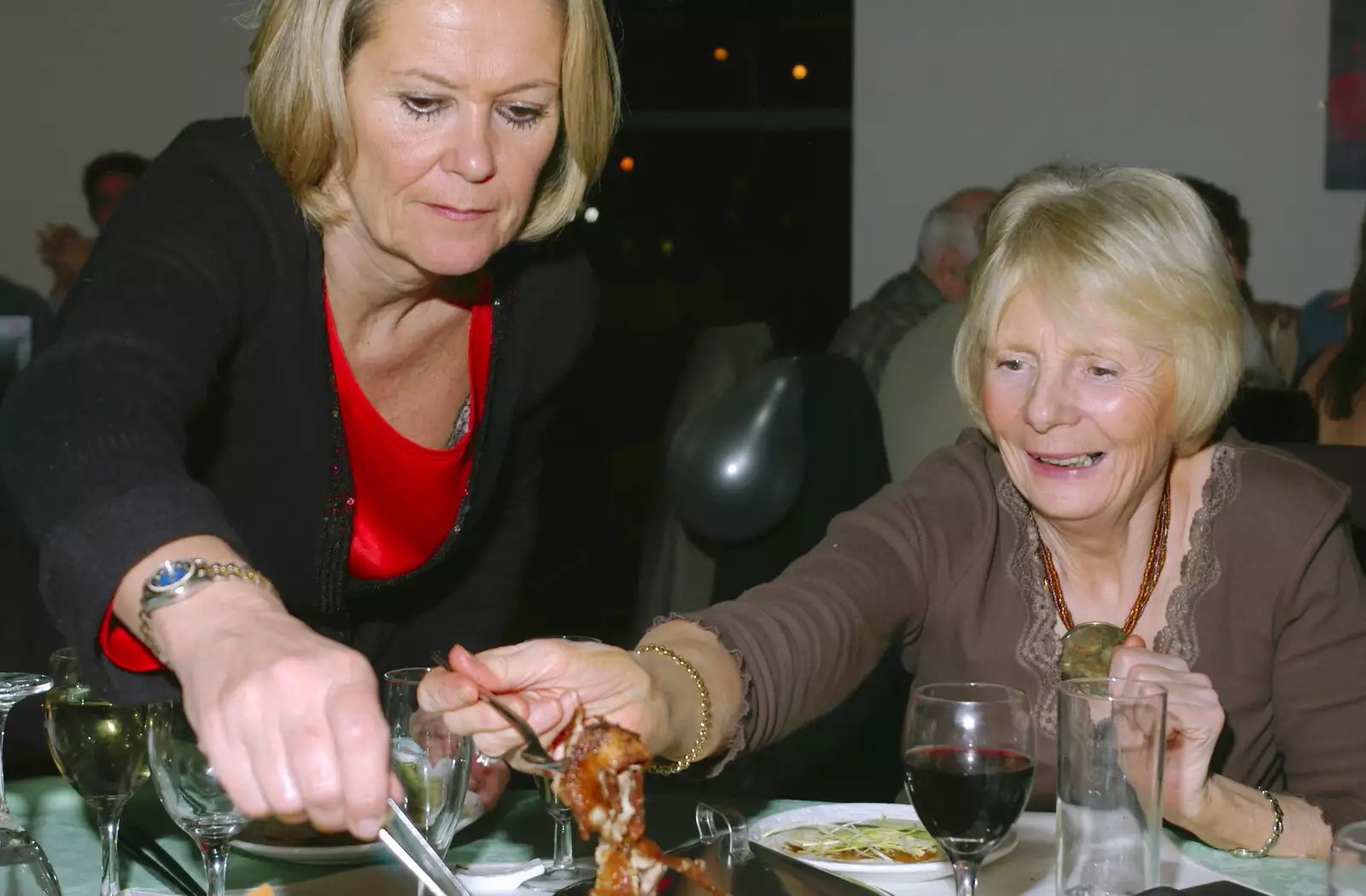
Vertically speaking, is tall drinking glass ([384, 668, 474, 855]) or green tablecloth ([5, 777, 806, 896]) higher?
tall drinking glass ([384, 668, 474, 855])

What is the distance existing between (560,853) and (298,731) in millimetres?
509

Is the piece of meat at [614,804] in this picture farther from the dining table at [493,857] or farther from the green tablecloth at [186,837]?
the green tablecloth at [186,837]

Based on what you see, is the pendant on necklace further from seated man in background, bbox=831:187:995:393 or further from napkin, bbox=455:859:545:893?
seated man in background, bbox=831:187:995:393

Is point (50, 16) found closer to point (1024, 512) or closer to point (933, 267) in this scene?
point (933, 267)

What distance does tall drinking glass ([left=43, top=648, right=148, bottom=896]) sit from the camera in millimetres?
1132

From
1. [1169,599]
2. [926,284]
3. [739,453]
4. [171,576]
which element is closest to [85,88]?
[926,284]

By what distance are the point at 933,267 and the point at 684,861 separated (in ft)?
12.8

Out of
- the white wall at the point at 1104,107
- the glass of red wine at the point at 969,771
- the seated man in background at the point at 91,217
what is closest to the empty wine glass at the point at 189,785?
the glass of red wine at the point at 969,771

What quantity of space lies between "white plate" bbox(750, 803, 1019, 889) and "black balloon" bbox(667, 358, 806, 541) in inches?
33.1

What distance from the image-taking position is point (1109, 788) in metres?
1.05

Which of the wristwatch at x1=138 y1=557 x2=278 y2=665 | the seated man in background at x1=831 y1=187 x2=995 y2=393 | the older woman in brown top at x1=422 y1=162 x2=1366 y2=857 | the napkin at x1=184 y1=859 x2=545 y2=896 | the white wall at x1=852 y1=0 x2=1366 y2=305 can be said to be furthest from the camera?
the white wall at x1=852 y1=0 x2=1366 y2=305

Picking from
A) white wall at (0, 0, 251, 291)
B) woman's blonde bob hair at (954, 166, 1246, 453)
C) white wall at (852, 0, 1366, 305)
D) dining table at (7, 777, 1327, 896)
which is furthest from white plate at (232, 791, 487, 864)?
white wall at (0, 0, 251, 291)

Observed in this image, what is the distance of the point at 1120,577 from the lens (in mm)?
1781

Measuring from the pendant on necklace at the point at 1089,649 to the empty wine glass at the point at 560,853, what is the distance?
661mm
